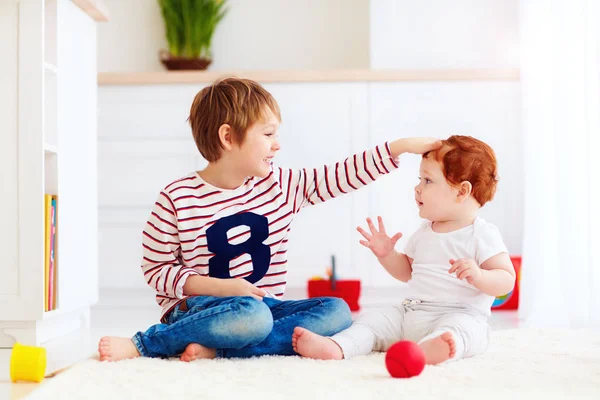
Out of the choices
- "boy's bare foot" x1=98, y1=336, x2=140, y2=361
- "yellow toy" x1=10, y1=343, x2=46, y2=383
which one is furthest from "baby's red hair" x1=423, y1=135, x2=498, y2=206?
"yellow toy" x1=10, y1=343, x2=46, y2=383

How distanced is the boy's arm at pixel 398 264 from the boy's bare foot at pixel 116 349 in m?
0.47

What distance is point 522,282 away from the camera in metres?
2.05

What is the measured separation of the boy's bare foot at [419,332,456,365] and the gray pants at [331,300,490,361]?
0.02m

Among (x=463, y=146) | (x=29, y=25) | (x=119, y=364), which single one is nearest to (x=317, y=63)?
(x=29, y=25)

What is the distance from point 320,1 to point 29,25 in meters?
1.58

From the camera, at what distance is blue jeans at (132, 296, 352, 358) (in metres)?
1.21

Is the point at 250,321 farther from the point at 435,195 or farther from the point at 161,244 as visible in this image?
the point at 435,195

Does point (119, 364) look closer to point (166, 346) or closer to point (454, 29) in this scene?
point (166, 346)

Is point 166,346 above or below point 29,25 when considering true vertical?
below

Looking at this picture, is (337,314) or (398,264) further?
(398,264)

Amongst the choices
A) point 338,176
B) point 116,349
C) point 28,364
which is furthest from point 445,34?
point 28,364

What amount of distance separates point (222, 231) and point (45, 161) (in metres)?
0.61

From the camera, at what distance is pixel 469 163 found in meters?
1.31

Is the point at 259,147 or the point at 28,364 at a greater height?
the point at 259,147
